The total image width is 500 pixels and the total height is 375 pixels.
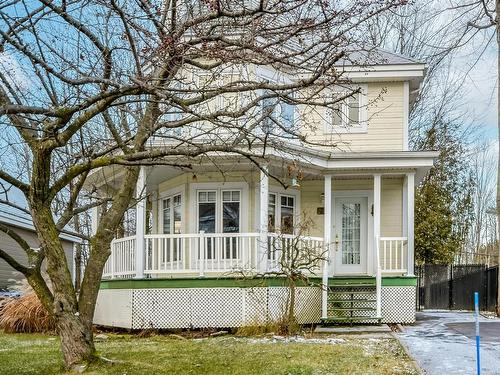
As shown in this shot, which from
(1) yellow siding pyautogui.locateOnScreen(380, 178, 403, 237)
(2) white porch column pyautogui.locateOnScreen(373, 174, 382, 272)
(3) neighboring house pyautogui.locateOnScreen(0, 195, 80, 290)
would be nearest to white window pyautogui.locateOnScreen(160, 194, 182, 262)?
(2) white porch column pyautogui.locateOnScreen(373, 174, 382, 272)

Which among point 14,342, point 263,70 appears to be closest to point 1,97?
point 14,342

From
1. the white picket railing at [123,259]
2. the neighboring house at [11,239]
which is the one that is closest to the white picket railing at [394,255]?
the white picket railing at [123,259]

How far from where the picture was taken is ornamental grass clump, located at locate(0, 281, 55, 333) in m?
12.7

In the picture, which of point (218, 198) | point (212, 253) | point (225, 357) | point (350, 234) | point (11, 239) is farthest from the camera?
point (11, 239)

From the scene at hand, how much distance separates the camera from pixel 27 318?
502 inches

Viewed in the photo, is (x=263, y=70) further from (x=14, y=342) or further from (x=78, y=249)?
(x=78, y=249)

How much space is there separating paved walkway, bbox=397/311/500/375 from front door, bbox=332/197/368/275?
7.54 feet

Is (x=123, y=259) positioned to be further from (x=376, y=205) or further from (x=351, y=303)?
(x=376, y=205)

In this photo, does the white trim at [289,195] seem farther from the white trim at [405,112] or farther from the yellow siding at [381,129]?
the white trim at [405,112]

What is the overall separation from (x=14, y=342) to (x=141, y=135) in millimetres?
5319

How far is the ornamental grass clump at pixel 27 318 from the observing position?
12.7 metres

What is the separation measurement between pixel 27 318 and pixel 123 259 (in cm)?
250

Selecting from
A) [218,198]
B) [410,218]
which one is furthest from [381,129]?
[218,198]

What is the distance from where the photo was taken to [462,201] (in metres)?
22.9
